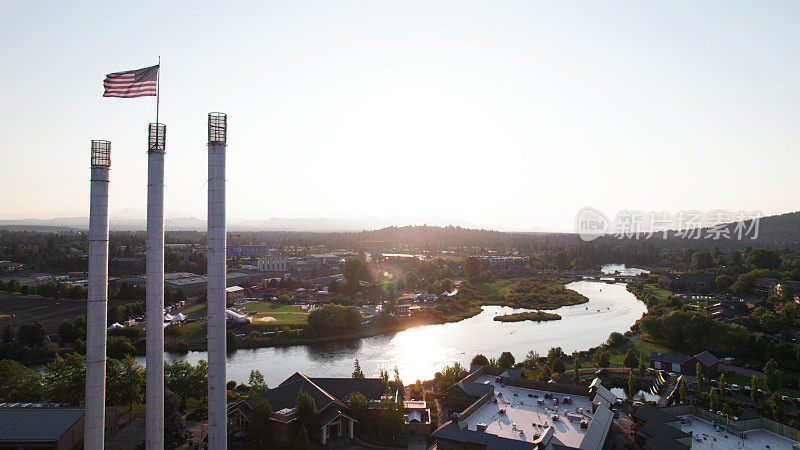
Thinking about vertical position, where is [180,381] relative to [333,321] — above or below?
above

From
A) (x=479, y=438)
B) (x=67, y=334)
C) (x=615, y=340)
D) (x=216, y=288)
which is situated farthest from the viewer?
(x=615, y=340)

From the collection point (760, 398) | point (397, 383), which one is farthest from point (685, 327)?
point (397, 383)

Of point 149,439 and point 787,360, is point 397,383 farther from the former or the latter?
point 787,360

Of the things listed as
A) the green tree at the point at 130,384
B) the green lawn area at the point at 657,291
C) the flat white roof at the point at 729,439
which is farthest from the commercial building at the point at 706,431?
the green lawn area at the point at 657,291

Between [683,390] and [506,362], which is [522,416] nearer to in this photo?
[506,362]

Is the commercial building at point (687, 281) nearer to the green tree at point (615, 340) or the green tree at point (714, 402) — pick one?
the green tree at point (615, 340)

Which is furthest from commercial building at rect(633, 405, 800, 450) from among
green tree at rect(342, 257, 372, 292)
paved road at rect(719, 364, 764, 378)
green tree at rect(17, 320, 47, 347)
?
green tree at rect(342, 257, 372, 292)

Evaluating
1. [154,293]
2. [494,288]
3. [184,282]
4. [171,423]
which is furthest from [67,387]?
[494,288]
